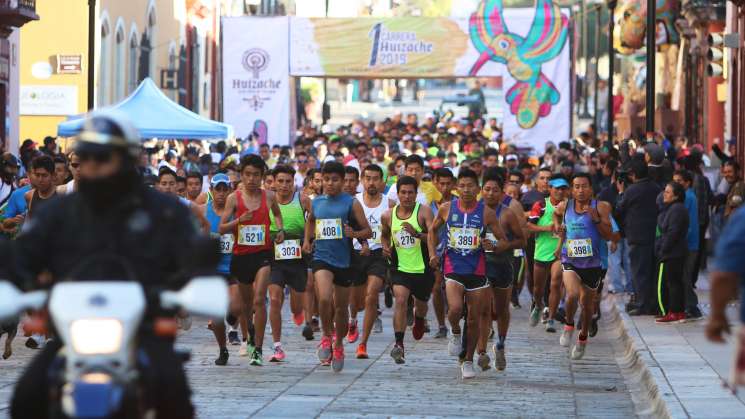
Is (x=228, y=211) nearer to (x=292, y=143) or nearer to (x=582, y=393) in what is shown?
(x=582, y=393)

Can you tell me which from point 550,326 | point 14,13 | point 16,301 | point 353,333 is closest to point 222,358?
point 353,333

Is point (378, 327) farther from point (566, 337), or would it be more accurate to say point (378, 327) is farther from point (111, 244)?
point (111, 244)

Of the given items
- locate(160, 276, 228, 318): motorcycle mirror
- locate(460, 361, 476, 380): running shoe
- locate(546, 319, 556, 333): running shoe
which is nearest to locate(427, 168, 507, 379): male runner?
locate(460, 361, 476, 380): running shoe

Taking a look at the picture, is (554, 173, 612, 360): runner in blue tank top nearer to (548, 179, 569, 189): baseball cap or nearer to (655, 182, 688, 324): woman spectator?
(548, 179, 569, 189): baseball cap

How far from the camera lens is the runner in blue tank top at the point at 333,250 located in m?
14.5

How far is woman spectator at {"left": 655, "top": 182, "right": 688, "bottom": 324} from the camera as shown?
1833cm

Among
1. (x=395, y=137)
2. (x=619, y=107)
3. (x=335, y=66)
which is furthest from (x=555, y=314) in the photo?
(x=619, y=107)

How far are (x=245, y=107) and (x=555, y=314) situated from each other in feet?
68.5

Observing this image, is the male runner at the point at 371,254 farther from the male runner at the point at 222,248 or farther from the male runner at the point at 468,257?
the male runner at the point at 222,248

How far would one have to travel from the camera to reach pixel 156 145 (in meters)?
35.4

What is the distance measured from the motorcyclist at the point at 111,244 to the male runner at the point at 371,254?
26.8 feet

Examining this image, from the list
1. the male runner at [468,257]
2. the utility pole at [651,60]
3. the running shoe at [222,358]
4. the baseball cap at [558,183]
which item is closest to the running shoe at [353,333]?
the running shoe at [222,358]

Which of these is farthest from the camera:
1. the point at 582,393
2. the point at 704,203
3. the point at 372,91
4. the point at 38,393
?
the point at 372,91

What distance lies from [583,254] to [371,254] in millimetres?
1956
